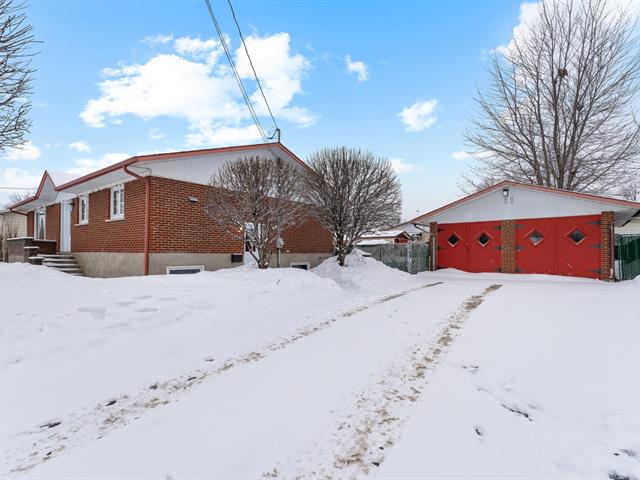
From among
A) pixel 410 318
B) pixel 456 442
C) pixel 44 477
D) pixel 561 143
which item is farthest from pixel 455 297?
pixel 561 143

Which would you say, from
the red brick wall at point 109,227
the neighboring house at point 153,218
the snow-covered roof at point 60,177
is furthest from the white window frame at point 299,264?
the snow-covered roof at point 60,177

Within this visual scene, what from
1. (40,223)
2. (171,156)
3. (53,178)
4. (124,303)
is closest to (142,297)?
(124,303)

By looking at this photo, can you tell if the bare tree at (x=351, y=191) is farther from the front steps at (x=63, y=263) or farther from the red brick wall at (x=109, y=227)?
the front steps at (x=63, y=263)

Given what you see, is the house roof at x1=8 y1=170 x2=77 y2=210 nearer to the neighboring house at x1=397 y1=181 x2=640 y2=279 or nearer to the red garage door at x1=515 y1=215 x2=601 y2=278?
the neighboring house at x1=397 y1=181 x2=640 y2=279

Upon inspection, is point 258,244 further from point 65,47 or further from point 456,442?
point 456,442

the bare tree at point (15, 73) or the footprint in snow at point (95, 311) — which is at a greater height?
the bare tree at point (15, 73)

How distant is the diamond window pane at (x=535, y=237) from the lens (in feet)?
44.7

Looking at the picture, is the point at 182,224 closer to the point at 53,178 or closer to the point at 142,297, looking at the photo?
the point at 142,297

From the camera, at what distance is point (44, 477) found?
1.87 m

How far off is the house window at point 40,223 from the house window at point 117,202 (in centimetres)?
917

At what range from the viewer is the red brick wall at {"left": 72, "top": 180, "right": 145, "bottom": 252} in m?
9.98

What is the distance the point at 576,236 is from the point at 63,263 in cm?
2107

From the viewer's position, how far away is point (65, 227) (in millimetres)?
14438

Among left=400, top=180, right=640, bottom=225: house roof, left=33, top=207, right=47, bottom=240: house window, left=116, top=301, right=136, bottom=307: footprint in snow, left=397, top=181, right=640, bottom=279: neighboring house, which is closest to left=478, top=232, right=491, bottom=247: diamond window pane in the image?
left=397, top=181, right=640, bottom=279: neighboring house
